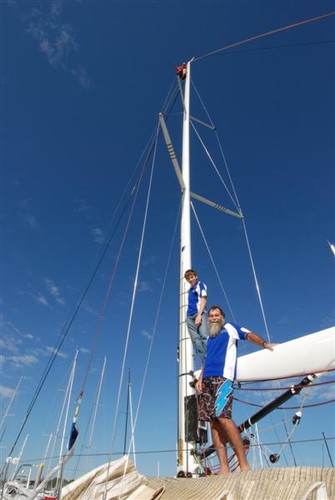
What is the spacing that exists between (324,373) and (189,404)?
2.13 m

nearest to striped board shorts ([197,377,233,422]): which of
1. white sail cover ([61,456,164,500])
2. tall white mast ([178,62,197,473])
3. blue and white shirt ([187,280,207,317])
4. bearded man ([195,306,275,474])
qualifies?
bearded man ([195,306,275,474])

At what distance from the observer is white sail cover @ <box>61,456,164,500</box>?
3.12 meters

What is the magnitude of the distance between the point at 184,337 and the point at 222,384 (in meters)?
2.14

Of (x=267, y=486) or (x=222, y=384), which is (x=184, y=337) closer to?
(x=222, y=384)

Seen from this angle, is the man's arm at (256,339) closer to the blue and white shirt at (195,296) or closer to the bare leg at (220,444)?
the bare leg at (220,444)

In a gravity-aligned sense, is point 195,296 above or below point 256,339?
above

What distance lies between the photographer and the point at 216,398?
3764 mm

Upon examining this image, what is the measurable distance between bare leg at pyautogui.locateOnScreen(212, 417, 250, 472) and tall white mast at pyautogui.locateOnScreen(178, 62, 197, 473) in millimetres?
462

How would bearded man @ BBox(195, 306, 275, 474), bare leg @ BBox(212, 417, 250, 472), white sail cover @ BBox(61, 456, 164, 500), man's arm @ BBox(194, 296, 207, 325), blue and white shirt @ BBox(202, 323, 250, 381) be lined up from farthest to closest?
man's arm @ BBox(194, 296, 207, 325)
blue and white shirt @ BBox(202, 323, 250, 381)
bearded man @ BBox(195, 306, 275, 474)
bare leg @ BBox(212, 417, 250, 472)
white sail cover @ BBox(61, 456, 164, 500)

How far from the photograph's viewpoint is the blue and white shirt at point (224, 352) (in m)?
3.93

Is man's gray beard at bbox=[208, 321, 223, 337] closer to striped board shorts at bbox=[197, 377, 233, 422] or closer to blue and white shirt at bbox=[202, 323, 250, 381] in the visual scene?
blue and white shirt at bbox=[202, 323, 250, 381]

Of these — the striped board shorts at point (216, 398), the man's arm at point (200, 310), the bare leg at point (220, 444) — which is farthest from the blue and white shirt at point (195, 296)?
the bare leg at point (220, 444)

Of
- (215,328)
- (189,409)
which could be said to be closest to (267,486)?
(215,328)

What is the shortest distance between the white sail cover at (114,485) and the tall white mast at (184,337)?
0.68 m
